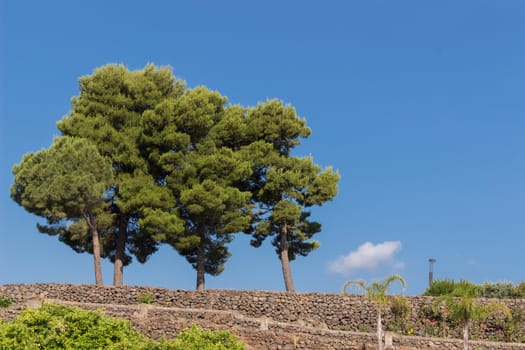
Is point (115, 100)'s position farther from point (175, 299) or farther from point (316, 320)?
point (316, 320)

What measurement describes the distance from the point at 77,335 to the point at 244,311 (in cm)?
1574

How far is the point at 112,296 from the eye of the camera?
3011cm

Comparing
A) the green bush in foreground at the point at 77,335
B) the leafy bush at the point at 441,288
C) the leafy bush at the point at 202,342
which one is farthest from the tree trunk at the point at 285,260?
the green bush in foreground at the point at 77,335

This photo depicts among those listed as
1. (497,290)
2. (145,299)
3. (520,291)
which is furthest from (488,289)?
(145,299)

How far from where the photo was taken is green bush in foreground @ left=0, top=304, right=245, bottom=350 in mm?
13805

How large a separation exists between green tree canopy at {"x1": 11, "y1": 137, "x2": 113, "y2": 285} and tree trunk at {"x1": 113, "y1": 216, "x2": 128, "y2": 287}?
4.28 feet

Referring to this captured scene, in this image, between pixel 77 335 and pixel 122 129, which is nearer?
pixel 77 335

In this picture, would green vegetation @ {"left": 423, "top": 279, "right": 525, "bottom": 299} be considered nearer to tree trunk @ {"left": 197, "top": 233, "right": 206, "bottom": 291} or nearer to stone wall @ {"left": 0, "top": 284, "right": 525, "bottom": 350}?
stone wall @ {"left": 0, "top": 284, "right": 525, "bottom": 350}

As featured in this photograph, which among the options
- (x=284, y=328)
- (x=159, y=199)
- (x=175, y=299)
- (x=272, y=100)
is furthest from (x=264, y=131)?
(x=284, y=328)

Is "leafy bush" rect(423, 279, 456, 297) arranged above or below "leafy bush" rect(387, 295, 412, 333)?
above

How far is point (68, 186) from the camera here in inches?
1232

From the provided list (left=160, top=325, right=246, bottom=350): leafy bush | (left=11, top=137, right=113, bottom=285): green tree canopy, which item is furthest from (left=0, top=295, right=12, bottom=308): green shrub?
(left=160, top=325, right=246, bottom=350): leafy bush

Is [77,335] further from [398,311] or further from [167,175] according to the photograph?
[167,175]

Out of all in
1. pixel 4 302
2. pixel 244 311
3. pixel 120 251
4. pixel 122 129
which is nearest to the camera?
pixel 4 302
